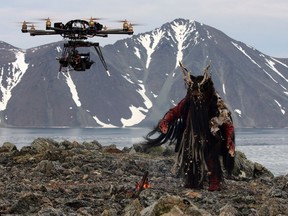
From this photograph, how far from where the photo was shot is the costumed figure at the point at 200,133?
506 inches

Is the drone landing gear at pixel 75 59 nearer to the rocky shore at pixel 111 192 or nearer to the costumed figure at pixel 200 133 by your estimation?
the rocky shore at pixel 111 192

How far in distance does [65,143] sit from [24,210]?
23.6m

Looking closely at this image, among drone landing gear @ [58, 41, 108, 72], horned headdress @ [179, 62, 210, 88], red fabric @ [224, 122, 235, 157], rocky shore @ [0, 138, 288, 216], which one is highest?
drone landing gear @ [58, 41, 108, 72]

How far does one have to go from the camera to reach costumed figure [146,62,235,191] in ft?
42.2

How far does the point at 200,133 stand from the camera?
42.2ft

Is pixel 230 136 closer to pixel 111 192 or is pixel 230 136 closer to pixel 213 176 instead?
pixel 213 176

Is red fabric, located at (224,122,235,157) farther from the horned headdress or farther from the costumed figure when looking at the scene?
the horned headdress

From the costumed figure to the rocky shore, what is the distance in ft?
1.27

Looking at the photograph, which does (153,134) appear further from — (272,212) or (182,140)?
(272,212)

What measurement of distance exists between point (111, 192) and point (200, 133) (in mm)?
2154

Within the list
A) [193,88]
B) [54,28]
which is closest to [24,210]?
[193,88]

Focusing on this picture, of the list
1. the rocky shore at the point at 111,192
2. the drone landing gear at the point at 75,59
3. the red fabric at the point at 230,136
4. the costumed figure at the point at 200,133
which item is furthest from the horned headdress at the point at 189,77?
the drone landing gear at the point at 75,59

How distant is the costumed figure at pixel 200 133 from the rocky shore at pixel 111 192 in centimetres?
39

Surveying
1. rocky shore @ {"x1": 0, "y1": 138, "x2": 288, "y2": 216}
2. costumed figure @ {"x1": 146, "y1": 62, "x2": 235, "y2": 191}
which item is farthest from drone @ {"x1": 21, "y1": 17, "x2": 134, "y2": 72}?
costumed figure @ {"x1": 146, "y1": 62, "x2": 235, "y2": 191}
